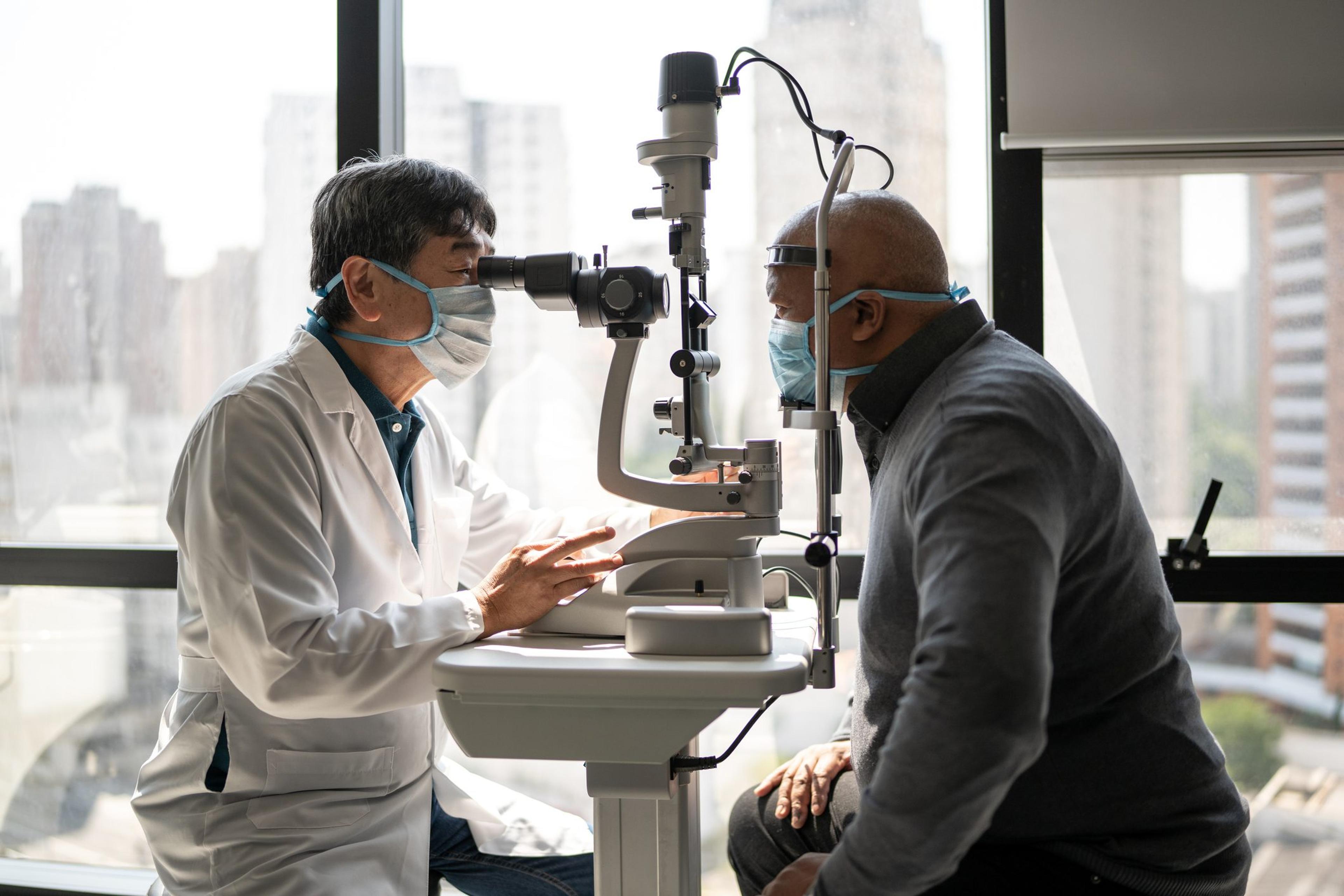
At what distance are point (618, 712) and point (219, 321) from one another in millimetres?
1525

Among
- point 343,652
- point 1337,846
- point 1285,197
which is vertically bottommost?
point 1337,846

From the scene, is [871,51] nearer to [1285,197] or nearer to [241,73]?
[1285,197]

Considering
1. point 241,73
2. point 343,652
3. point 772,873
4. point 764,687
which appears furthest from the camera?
point 241,73

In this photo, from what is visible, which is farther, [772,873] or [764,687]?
[772,873]

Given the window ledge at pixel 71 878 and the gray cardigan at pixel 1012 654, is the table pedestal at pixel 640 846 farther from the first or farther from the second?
the window ledge at pixel 71 878

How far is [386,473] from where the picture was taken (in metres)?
1.54

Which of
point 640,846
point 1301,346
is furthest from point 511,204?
point 1301,346

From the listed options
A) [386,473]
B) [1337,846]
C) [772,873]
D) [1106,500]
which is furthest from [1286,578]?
[386,473]

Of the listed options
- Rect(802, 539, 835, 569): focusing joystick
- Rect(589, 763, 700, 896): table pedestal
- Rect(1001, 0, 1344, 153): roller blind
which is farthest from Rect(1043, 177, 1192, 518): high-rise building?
Rect(589, 763, 700, 896): table pedestal

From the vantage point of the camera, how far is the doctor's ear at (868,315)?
1.28m

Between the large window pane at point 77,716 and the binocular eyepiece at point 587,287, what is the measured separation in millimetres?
1411

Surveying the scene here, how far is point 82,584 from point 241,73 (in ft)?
3.81

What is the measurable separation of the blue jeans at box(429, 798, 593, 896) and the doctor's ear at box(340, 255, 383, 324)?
79 centimetres

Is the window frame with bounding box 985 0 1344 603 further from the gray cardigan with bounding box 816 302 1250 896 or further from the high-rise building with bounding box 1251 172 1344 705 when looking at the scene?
the gray cardigan with bounding box 816 302 1250 896
